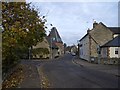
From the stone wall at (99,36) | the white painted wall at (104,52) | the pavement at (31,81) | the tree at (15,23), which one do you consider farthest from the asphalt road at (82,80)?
the stone wall at (99,36)

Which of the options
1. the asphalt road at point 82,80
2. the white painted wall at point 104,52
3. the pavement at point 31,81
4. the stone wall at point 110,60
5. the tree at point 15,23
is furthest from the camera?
the white painted wall at point 104,52

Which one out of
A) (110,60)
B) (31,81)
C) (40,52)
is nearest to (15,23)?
(31,81)

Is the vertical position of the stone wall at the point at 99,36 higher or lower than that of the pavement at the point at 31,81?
higher

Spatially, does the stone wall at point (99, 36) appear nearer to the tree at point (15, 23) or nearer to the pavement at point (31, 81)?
the pavement at point (31, 81)

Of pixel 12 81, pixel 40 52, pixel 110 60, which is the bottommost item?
pixel 12 81

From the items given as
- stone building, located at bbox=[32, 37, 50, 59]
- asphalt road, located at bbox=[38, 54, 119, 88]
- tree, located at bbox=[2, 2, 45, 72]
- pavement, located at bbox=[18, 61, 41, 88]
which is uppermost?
tree, located at bbox=[2, 2, 45, 72]

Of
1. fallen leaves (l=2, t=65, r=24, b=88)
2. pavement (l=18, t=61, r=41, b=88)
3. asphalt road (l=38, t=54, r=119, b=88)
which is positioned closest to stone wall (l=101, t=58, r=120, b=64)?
asphalt road (l=38, t=54, r=119, b=88)

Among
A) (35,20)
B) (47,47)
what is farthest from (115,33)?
(35,20)

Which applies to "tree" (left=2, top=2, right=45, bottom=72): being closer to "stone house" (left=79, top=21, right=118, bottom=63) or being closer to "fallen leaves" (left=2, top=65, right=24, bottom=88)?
"fallen leaves" (left=2, top=65, right=24, bottom=88)

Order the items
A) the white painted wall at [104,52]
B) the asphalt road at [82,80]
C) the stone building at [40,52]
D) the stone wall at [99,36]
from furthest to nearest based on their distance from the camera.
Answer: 1. the stone building at [40,52]
2. the stone wall at [99,36]
3. the white painted wall at [104,52]
4. the asphalt road at [82,80]

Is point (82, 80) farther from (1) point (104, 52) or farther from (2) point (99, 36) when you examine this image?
(2) point (99, 36)

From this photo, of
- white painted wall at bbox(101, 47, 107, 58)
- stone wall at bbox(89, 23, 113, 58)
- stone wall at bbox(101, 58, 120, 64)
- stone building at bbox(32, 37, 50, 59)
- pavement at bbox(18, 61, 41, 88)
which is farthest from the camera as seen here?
stone building at bbox(32, 37, 50, 59)

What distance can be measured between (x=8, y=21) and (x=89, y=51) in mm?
43193

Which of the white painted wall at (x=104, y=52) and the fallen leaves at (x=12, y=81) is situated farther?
the white painted wall at (x=104, y=52)
